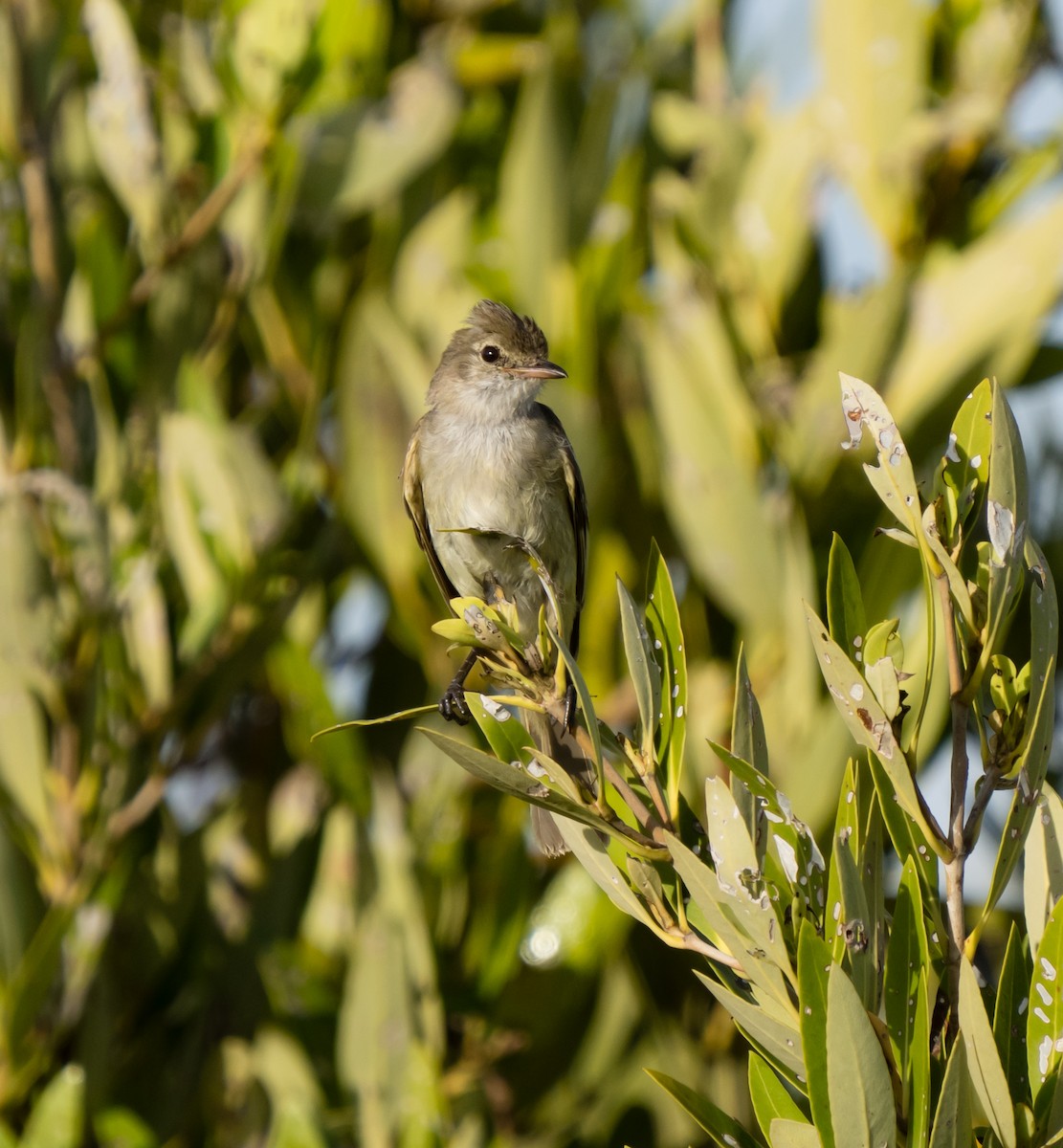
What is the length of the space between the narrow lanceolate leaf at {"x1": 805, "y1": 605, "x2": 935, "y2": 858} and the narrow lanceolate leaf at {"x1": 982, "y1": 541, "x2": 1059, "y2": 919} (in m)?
0.11

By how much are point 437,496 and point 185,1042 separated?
5.02ft

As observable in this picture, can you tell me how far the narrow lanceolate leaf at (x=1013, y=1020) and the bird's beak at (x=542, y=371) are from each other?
238 cm

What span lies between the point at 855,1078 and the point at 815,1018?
0.06m

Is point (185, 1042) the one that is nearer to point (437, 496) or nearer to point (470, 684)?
point (470, 684)

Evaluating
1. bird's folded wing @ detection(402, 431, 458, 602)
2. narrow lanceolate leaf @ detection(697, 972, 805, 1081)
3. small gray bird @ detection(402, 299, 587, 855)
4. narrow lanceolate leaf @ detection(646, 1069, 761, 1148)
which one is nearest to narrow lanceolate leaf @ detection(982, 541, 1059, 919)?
narrow lanceolate leaf @ detection(697, 972, 805, 1081)

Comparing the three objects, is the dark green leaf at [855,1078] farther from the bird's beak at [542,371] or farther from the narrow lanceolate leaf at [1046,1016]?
the bird's beak at [542,371]

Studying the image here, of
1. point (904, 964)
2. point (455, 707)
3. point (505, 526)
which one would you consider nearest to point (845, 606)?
point (904, 964)

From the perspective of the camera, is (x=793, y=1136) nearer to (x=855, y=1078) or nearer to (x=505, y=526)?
(x=855, y=1078)

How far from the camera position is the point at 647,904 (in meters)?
1.67

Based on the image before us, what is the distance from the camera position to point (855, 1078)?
1.36 metres

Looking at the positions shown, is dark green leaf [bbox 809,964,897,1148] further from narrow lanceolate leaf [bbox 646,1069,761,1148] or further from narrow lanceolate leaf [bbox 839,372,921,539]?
narrow lanceolate leaf [bbox 839,372,921,539]

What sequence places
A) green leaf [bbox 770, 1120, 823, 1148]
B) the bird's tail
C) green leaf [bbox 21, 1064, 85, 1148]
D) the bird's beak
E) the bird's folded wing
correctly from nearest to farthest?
1. green leaf [bbox 770, 1120, 823, 1148]
2. the bird's tail
3. green leaf [bbox 21, 1064, 85, 1148]
4. the bird's beak
5. the bird's folded wing

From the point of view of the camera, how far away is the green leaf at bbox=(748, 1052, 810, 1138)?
1.58m

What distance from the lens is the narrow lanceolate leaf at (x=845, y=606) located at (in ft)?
5.21
